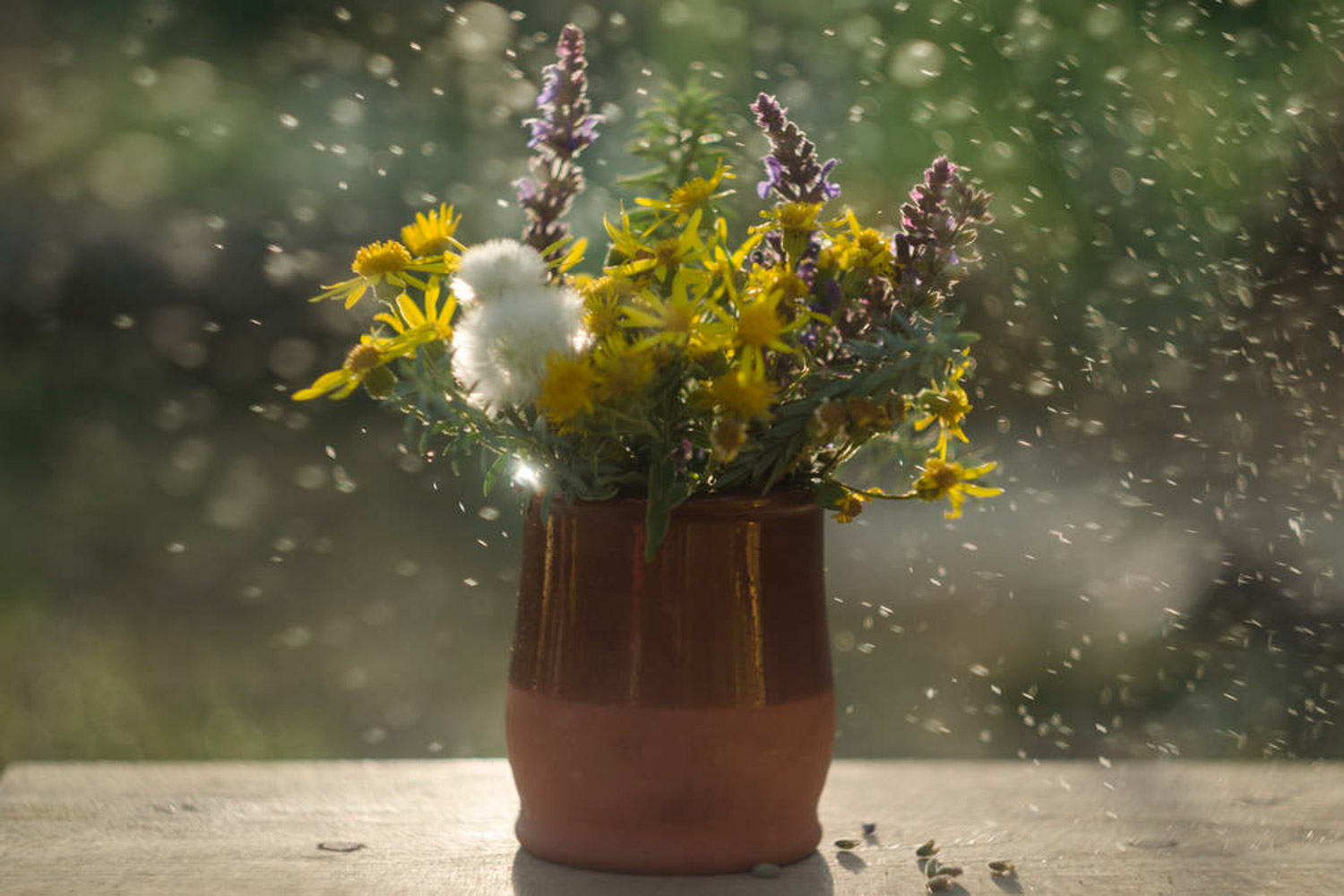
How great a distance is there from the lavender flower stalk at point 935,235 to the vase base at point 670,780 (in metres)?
0.21

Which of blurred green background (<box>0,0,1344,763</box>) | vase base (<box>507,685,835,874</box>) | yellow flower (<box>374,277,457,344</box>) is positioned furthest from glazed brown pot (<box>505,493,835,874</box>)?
blurred green background (<box>0,0,1344,763</box>)

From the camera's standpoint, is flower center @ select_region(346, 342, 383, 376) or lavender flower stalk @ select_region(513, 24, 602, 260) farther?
lavender flower stalk @ select_region(513, 24, 602, 260)

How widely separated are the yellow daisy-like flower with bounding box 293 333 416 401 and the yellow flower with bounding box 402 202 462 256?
0.20 ft

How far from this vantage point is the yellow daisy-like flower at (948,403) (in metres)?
0.60

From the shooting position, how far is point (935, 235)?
62cm

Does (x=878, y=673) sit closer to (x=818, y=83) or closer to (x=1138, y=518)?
(x=1138, y=518)

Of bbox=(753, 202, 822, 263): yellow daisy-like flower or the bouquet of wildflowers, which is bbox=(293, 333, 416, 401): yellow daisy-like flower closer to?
the bouquet of wildflowers


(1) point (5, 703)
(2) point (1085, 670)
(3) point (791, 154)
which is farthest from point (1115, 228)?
(1) point (5, 703)

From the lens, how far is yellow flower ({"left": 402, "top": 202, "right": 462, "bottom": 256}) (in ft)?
2.06

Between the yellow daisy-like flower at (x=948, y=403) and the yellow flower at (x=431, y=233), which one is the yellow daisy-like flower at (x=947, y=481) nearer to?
the yellow daisy-like flower at (x=948, y=403)

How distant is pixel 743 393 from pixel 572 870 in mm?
265

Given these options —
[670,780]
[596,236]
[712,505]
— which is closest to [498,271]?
[712,505]

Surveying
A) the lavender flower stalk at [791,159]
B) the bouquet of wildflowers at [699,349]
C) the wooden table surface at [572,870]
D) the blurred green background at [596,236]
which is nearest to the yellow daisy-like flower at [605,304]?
the bouquet of wildflowers at [699,349]

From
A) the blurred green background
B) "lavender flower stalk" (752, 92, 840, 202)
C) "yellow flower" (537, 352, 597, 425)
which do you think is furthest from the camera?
the blurred green background
